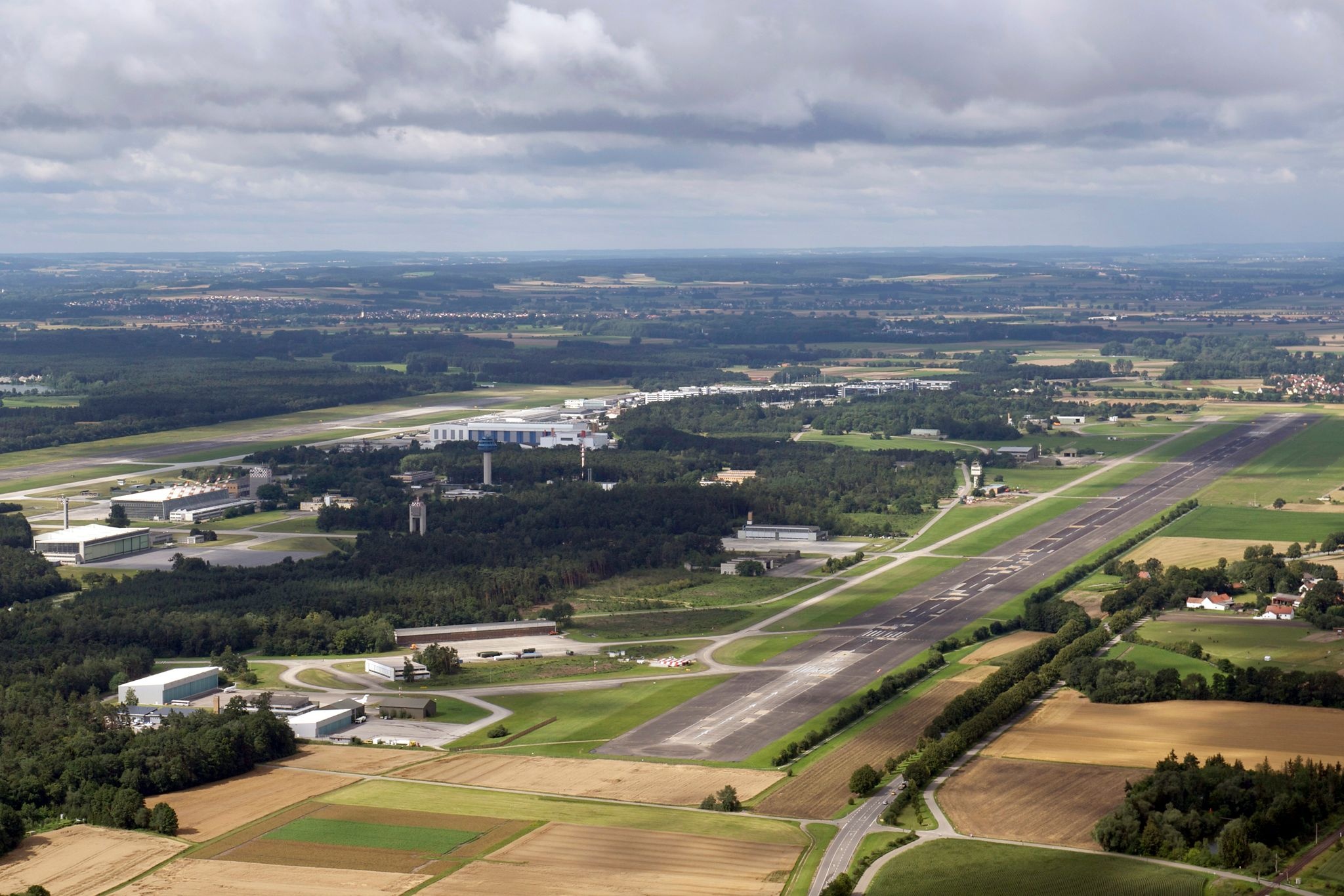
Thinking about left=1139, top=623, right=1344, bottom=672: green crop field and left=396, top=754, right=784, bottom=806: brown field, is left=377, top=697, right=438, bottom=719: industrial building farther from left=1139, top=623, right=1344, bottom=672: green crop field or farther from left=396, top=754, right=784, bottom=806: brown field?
left=1139, top=623, right=1344, bottom=672: green crop field

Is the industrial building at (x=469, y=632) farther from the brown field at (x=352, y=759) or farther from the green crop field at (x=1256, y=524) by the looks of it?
the green crop field at (x=1256, y=524)

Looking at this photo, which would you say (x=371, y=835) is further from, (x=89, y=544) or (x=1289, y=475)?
(x=1289, y=475)

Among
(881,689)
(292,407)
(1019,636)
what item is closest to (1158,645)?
(1019,636)

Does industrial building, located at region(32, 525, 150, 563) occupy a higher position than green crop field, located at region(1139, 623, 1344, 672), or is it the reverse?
industrial building, located at region(32, 525, 150, 563)

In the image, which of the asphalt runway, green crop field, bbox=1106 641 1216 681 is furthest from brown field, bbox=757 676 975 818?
green crop field, bbox=1106 641 1216 681

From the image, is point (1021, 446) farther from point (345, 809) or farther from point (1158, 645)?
point (345, 809)

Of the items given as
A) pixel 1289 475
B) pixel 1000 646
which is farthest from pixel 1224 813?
pixel 1289 475

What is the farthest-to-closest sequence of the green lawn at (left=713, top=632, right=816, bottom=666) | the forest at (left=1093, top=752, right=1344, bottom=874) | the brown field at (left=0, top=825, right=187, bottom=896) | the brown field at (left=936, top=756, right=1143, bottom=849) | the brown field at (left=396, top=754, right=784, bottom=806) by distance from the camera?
the green lawn at (left=713, top=632, right=816, bottom=666), the brown field at (left=396, top=754, right=784, bottom=806), the brown field at (left=936, top=756, right=1143, bottom=849), the forest at (left=1093, top=752, right=1344, bottom=874), the brown field at (left=0, top=825, right=187, bottom=896)
